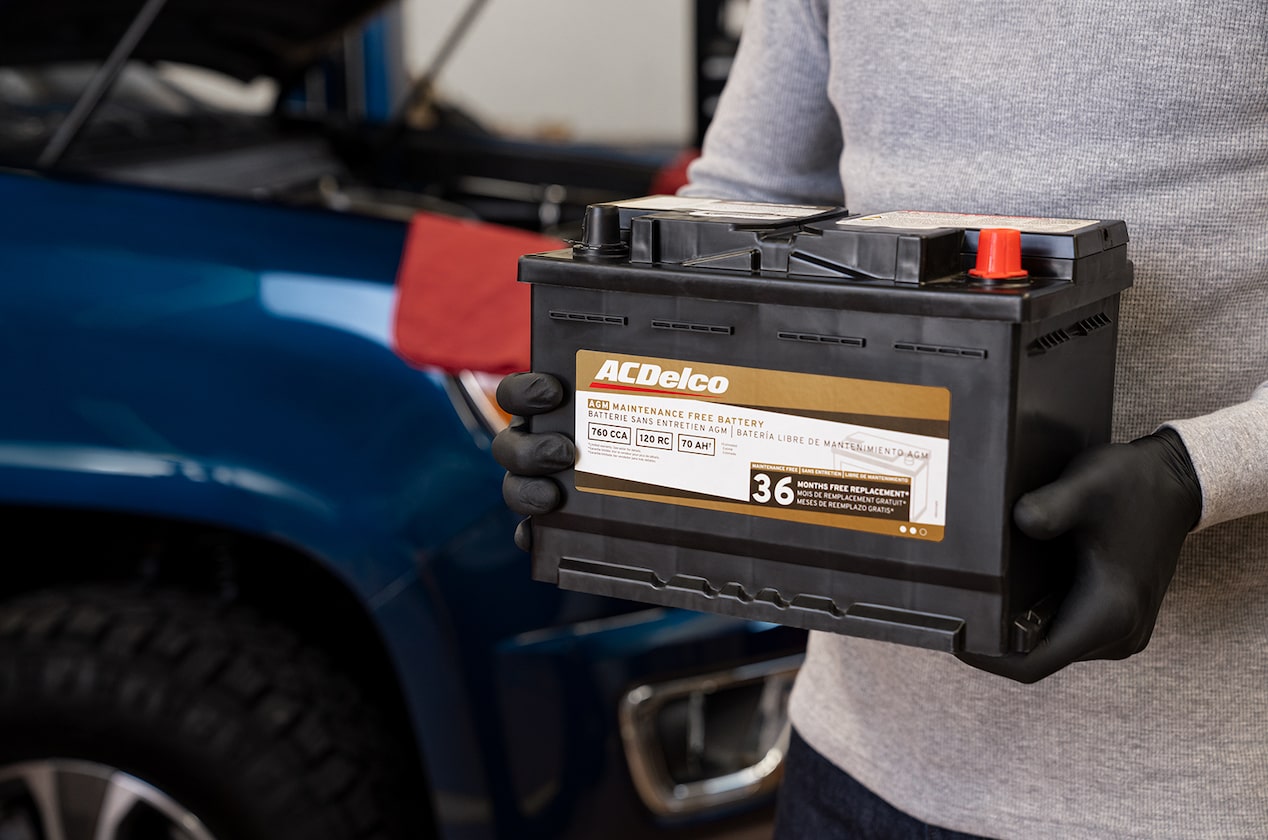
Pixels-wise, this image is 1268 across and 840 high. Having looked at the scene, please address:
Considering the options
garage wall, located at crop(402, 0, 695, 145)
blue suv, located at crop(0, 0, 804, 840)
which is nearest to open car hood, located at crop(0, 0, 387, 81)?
blue suv, located at crop(0, 0, 804, 840)

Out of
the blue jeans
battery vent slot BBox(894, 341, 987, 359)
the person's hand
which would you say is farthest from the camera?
the blue jeans

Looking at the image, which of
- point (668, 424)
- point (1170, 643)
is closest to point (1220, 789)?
point (1170, 643)

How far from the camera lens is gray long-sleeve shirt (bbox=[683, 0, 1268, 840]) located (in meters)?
0.73

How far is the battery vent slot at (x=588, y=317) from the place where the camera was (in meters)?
0.72

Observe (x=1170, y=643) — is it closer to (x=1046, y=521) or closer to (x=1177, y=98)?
(x=1046, y=521)

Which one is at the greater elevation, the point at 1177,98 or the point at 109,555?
the point at 1177,98

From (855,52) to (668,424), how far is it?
306 millimetres

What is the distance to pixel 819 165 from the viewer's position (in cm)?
99

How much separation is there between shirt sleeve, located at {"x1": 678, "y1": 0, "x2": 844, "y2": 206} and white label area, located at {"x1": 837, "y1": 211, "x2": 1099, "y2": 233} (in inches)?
9.4

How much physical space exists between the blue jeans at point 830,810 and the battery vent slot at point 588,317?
390 mm

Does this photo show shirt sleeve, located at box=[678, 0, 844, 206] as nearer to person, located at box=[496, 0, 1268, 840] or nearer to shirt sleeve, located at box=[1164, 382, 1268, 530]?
person, located at box=[496, 0, 1268, 840]

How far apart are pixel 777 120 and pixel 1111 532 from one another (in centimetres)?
44

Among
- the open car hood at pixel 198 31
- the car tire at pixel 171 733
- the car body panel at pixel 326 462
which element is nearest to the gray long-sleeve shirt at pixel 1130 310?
the car body panel at pixel 326 462

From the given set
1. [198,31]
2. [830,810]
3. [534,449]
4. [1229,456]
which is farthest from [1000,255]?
[198,31]
